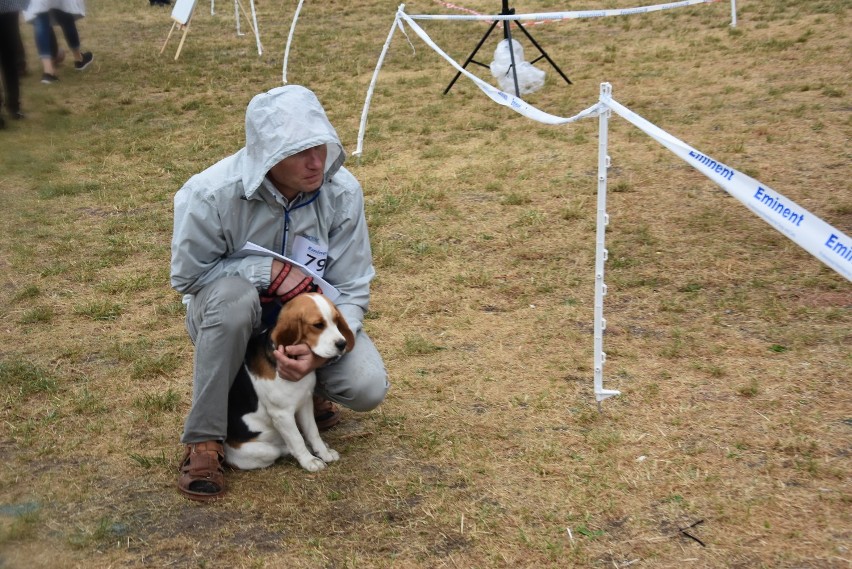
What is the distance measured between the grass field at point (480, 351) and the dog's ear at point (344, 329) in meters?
0.54

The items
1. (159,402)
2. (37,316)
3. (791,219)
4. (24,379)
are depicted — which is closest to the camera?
(791,219)

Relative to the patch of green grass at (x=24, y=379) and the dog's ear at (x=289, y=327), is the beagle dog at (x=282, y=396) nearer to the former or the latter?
the dog's ear at (x=289, y=327)

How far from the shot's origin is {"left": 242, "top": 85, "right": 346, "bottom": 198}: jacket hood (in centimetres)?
284

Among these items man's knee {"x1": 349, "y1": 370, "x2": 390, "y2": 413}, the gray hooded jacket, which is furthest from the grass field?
the gray hooded jacket

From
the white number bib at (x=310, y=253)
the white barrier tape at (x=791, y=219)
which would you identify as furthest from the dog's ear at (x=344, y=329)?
the white barrier tape at (x=791, y=219)

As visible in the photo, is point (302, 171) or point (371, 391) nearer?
point (302, 171)

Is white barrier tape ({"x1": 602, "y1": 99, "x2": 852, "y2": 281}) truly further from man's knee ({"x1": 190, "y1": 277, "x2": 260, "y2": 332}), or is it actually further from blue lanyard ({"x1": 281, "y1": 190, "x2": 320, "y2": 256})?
man's knee ({"x1": 190, "y1": 277, "x2": 260, "y2": 332})

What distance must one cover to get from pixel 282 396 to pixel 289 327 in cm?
27

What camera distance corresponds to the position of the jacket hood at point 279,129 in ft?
9.31

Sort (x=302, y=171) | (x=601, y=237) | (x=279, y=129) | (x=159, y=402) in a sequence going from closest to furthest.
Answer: (x=279, y=129)
(x=302, y=171)
(x=601, y=237)
(x=159, y=402)

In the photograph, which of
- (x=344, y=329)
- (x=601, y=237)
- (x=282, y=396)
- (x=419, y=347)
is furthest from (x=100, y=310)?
(x=601, y=237)

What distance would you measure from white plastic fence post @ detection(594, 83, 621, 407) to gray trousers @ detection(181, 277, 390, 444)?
0.92 metres

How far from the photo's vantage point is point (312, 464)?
10.6 ft

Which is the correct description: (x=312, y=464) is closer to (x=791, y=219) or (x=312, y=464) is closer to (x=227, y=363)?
(x=227, y=363)
